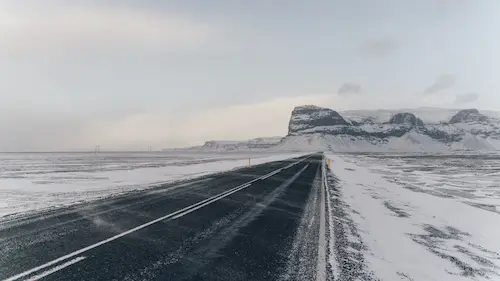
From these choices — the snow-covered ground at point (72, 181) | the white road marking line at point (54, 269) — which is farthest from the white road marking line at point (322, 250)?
the snow-covered ground at point (72, 181)

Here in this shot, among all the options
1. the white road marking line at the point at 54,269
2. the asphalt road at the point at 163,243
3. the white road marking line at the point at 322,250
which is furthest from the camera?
the white road marking line at the point at 322,250

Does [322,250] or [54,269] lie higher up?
[54,269]

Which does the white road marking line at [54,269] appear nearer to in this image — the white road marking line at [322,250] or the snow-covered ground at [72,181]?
the white road marking line at [322,250]

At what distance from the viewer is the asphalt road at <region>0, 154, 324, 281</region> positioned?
5.70 meters

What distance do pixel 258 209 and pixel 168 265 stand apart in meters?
6.69

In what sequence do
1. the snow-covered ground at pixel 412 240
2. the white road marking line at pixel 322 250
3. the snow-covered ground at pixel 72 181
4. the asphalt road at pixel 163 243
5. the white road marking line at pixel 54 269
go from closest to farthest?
the white road marking line at pixel 54 269 < the asphalt road at pixel 163 243 < the white road marking line at pixel 322 250 < the snow-covered ground at pixel 412 240 < the snow-covered ground at pixel 72 181

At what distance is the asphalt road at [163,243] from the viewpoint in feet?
18.7

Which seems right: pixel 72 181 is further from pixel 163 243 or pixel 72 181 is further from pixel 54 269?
pixel 54 269

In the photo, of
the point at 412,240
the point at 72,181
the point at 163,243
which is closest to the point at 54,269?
the point at 163,243

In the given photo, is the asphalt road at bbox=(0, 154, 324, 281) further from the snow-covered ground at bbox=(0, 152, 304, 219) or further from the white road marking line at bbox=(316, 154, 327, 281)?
the snow-covered ground at bbox=(0, 152, 304, 219)

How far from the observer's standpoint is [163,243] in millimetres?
7441

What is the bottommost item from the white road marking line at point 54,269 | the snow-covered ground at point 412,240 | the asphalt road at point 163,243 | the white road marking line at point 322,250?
the snow-covered ground at point 412,240

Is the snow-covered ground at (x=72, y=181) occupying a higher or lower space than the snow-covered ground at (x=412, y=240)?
higher

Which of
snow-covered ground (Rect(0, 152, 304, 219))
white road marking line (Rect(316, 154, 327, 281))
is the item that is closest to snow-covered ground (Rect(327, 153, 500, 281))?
white road marking line (Rect(316, 154, 327, 281))
